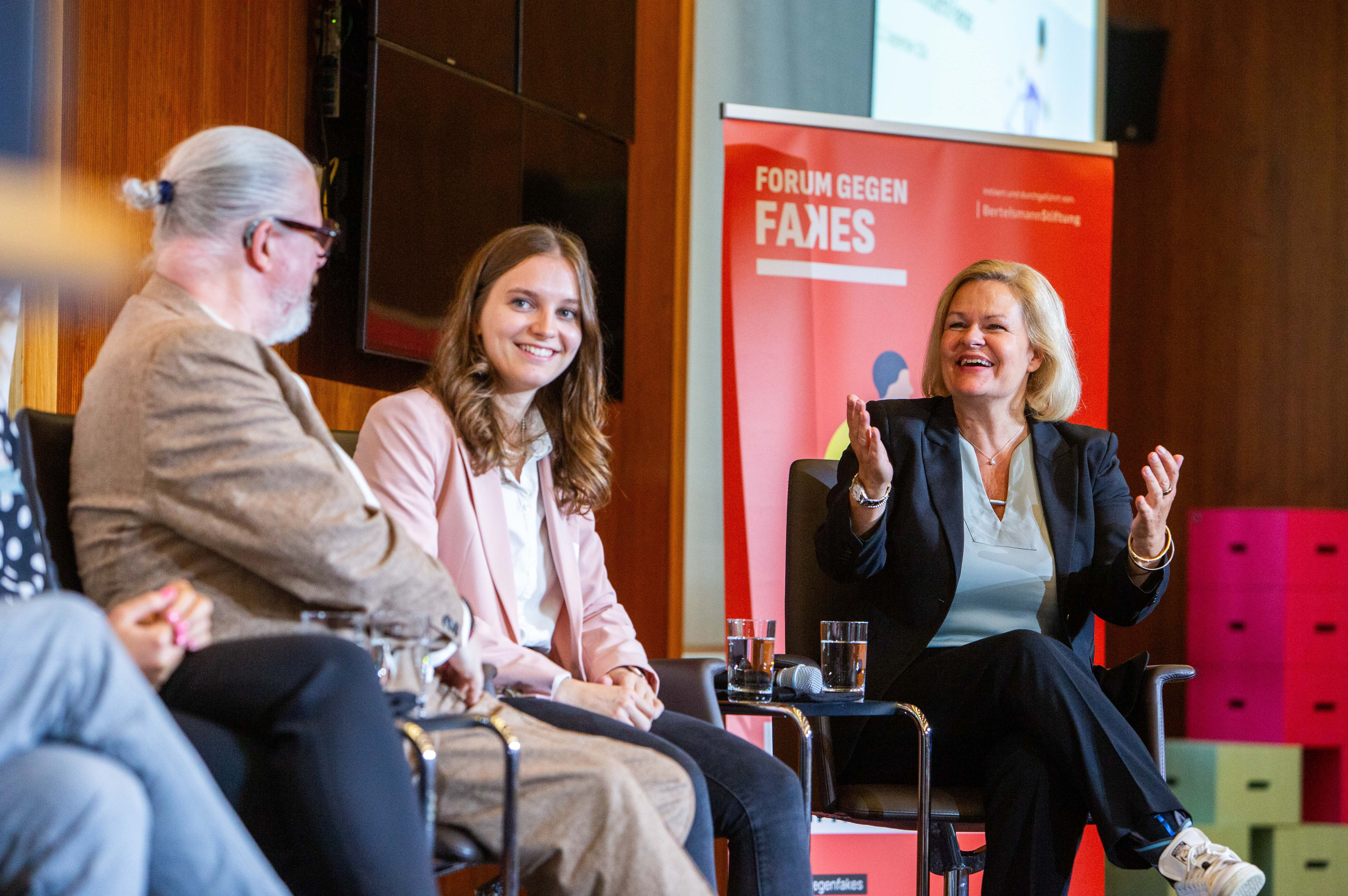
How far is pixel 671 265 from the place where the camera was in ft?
14.6

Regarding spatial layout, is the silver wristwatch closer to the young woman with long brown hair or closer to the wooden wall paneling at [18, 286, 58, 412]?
the young woman with long brown hair

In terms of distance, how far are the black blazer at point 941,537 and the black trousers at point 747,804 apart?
535 millimetres

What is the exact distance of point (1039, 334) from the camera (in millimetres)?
2889

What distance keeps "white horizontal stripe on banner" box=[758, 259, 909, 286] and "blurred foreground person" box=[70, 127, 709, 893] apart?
6.21 ft

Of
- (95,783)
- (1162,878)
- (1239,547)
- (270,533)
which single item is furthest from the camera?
(1239,547)

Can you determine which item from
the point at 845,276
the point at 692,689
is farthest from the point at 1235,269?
the point at 692,689

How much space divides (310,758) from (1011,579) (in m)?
1.63

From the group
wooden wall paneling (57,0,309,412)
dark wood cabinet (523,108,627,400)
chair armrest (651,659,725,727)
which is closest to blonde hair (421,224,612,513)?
chair armrest (651,659,725,727)

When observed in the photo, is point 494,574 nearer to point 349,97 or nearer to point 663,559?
point 349,97

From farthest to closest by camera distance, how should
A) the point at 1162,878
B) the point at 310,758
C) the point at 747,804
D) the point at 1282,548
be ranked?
the point at 1282,548 < the point at 1162,878 < the point at 747,804 < the point at 310,758

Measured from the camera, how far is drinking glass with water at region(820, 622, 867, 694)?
231cm

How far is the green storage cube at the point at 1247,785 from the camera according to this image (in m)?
4.42

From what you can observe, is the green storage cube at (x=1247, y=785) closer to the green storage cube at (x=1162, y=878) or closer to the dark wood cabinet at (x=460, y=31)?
the green storage cube at (x=1162, y=878)

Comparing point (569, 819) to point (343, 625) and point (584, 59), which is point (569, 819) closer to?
point (343, 625)
